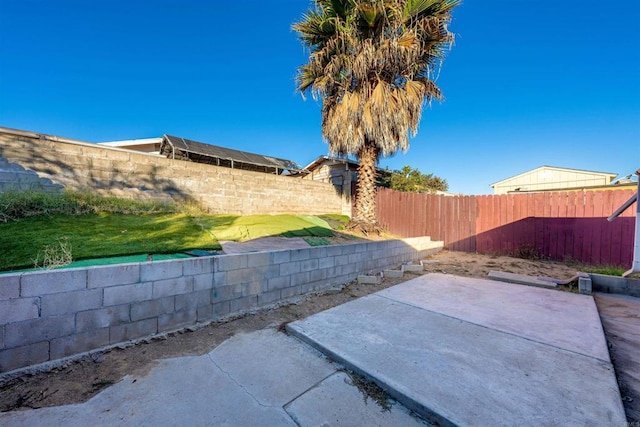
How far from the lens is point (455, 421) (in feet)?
5.09

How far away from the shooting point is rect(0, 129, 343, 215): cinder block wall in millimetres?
4902

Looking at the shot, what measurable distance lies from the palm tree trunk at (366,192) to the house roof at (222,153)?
289 inches

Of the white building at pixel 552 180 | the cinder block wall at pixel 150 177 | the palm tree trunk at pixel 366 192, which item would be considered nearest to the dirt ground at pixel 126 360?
the palm tree trunk at pixel 366 192

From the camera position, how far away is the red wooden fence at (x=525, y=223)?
6.35 m

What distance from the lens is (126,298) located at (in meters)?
2.53

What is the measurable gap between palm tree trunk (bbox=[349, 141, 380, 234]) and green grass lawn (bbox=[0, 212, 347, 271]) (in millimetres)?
2736

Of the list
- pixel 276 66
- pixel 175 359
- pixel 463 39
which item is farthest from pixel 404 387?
pixel 276 66

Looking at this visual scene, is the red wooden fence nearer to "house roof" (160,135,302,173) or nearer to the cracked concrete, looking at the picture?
"house roof" (160,135,302,173)

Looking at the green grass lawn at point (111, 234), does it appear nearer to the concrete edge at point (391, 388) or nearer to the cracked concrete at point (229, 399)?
the cracked concrete at point (229, 399)

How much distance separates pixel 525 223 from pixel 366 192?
4.89m

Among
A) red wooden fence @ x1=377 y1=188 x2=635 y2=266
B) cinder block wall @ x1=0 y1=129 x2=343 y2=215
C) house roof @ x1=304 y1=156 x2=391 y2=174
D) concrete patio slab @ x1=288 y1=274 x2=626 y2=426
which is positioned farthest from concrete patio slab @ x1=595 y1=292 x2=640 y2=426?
house roof @ x1=304 y1=156 x2=391 y2=174

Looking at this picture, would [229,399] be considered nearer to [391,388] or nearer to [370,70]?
[391,388]

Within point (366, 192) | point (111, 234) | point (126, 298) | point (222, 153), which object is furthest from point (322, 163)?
point (126, 298)

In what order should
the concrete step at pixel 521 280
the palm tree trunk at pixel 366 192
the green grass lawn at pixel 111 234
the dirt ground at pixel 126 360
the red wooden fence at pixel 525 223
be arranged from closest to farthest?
1. the dirt ground at pixel 126 360
2. the green grass lawn at pixel 111 234
3. the concrete step at pixel 521 280
4. the red wooden fence at pixel 525 223
5. the palm tree trunk at pixel 366 192
